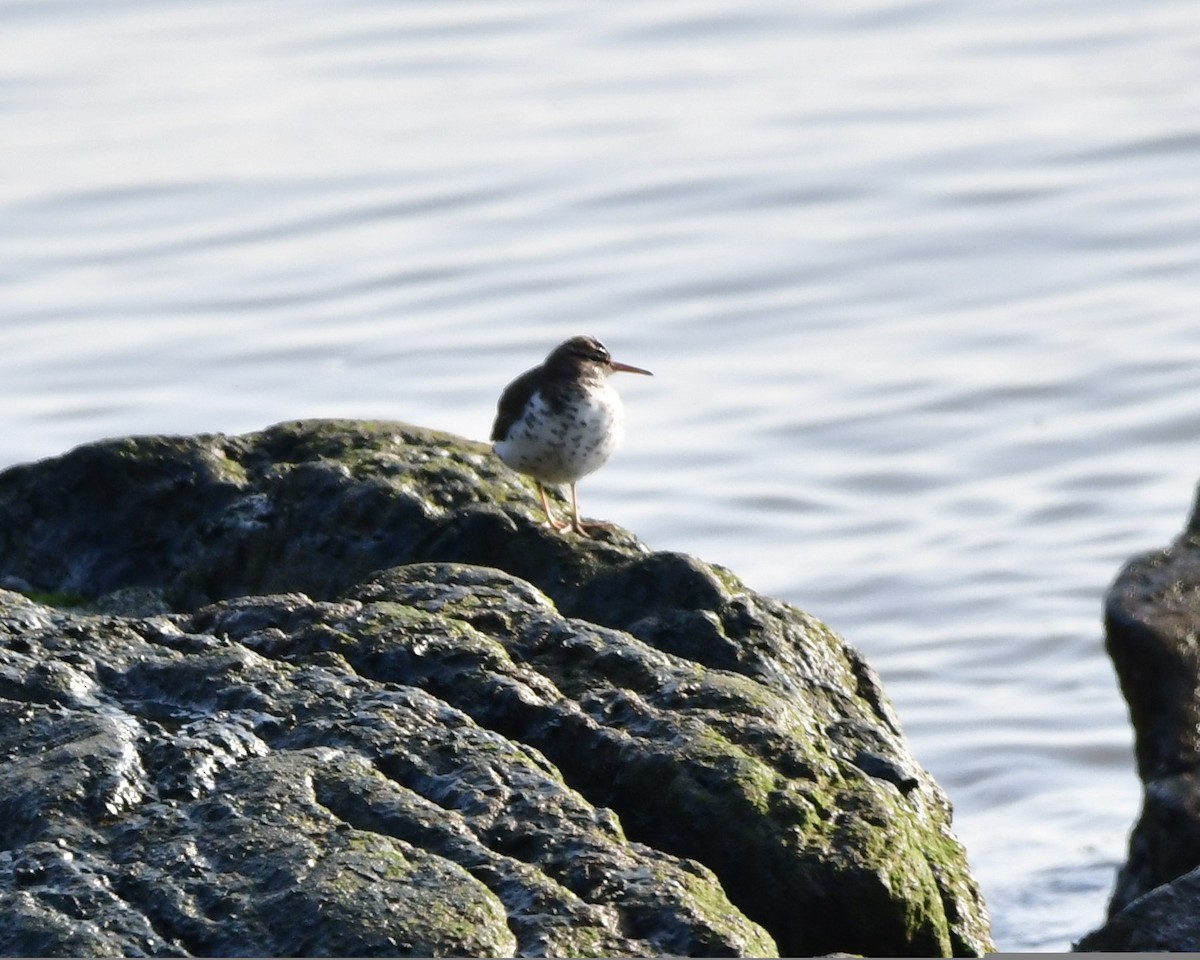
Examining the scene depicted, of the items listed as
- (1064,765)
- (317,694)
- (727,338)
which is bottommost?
(1064,765)

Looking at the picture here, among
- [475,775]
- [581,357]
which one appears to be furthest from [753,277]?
[475,775]

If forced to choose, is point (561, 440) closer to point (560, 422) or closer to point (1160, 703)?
point (560, 422)

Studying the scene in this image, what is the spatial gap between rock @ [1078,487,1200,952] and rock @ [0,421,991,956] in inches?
29.8

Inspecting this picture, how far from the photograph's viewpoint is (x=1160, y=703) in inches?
238

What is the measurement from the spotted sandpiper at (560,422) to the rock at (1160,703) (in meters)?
1.84

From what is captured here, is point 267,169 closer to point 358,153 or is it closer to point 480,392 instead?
point 358,153

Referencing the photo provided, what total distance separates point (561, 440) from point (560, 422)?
0.07 meters

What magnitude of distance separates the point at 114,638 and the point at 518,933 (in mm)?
1454

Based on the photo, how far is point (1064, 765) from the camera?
916cm

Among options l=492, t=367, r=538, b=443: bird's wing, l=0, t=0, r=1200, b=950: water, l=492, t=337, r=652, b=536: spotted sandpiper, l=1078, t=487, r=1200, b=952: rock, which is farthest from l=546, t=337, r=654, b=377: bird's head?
l=0, t=0, r=1200, b=950: water

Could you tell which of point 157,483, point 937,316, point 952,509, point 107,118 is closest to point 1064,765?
point 952,509

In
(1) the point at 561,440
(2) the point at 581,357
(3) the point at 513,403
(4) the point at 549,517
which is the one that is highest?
(2) the point at 581,357

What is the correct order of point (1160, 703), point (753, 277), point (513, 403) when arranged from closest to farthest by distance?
point (1160, 703) < point (513, 403) < point (753, 277)

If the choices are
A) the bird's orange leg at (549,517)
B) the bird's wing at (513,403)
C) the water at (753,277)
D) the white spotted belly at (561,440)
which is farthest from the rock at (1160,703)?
the bird's wing at (513,403)
